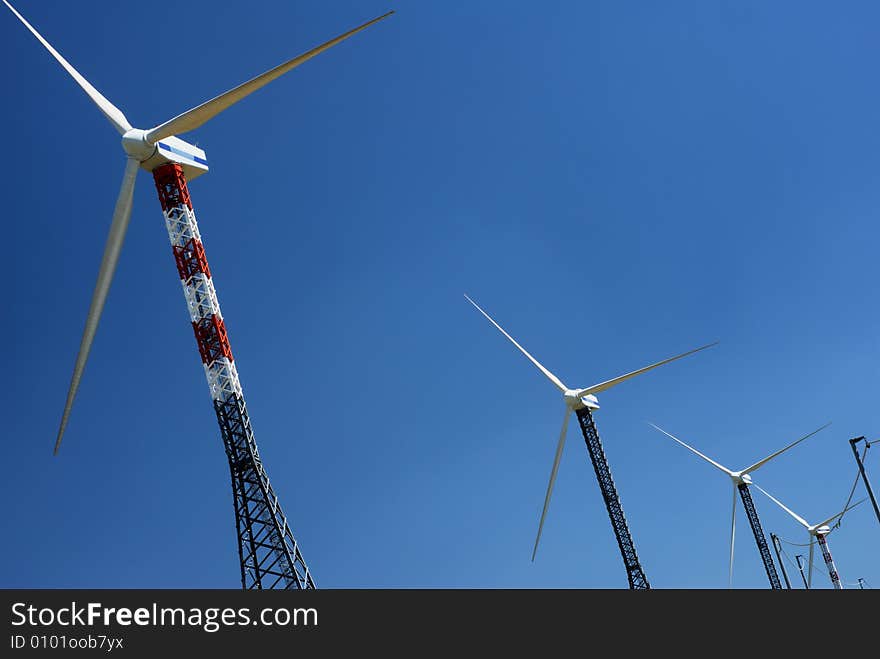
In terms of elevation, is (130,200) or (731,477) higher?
(731,477)

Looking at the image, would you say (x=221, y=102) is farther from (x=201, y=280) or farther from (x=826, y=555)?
(x=826, y=555)

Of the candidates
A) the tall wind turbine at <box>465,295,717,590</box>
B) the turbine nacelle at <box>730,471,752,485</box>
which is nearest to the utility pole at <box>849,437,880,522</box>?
the tall wind turbine at <box>465,295,717,590</box>

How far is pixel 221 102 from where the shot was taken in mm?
41188

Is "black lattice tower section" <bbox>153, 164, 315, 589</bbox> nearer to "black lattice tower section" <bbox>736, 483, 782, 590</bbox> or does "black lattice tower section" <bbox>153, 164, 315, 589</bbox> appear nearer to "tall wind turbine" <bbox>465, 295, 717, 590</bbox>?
"tall wind turbine" <bbox>465, 295, 717, 590</bbox>

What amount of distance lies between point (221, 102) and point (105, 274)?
9604 mm

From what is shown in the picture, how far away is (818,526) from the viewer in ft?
340

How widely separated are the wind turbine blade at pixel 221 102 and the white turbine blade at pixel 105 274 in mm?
2429

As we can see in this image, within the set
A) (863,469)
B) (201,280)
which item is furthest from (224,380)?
(863,469)

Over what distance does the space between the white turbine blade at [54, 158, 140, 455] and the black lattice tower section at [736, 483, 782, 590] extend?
Result: 78725mm
